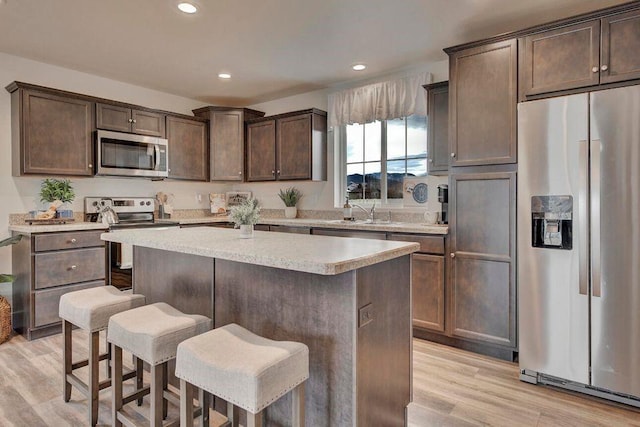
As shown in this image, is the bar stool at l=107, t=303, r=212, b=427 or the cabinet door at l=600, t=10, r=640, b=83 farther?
the cabinet door at l=600, t=10, r=640, b=83

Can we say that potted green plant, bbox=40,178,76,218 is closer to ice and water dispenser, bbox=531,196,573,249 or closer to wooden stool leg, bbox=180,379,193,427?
wooden stool leg, bbox=180,379,193,427

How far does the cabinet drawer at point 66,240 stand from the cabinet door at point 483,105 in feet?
10.9

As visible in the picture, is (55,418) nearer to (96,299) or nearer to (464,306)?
(96,299)

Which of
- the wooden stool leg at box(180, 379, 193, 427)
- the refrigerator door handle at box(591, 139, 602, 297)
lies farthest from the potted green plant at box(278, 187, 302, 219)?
the wooden stool leg at box(180, 379, 193, 427)

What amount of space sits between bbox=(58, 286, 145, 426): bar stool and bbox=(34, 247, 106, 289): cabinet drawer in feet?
4.63

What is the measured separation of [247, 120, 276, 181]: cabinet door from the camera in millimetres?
4680

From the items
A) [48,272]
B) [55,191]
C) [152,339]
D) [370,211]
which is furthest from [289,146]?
[152,339]

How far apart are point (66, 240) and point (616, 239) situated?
418 cm

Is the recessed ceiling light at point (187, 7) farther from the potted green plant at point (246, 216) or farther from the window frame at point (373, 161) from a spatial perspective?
the window frame at point (373, 161)

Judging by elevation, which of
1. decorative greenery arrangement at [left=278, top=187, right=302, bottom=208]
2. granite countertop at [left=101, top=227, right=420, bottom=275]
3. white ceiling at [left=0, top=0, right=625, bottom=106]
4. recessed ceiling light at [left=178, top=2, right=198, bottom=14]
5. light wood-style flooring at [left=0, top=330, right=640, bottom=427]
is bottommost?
light wood-style flooring at [left=0, top=330, right=640, bottom=427]

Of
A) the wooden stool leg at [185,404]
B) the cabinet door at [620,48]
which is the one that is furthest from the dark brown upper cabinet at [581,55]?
the wooden stool leg at [185,404]

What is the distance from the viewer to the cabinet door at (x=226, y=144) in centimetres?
483

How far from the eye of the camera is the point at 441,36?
310 centimetres

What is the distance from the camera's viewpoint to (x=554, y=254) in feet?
7.65
